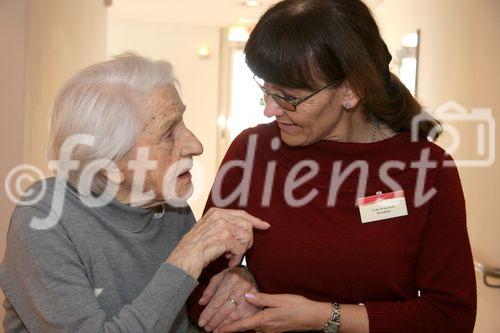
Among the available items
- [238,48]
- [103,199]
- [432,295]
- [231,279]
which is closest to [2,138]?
[103,199]

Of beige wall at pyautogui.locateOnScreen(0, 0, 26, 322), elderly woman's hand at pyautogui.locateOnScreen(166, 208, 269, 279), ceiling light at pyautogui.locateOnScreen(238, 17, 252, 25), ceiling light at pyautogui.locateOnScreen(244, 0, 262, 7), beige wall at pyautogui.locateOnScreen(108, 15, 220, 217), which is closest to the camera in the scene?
elderly woman's hand at pyautogui.locateOnScreen(166, 208, 269, 279)

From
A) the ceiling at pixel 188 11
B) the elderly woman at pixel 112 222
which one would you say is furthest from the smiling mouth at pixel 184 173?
the ceiling at pixel 188 11

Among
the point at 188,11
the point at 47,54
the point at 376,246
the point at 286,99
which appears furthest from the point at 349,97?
the point at 188,11

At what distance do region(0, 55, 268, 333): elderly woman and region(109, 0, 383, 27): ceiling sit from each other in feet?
18.2

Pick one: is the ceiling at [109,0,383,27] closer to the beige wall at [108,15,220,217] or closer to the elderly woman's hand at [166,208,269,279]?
the beige wall at [108,15,220,217]

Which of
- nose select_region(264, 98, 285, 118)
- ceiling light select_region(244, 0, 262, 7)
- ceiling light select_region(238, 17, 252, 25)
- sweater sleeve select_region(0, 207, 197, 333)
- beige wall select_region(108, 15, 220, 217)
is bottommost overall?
sweater sleeve select_region(0, 207, 197, 333)

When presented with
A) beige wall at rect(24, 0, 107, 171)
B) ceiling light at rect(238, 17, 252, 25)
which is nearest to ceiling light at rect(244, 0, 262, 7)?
ceiling light at rect(238, 17, 252, 25)

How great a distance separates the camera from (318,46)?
1275 millimetres

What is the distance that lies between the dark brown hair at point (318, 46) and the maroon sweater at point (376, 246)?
0.74 feet

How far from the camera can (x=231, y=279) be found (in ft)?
4.83

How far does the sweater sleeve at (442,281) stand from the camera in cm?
133

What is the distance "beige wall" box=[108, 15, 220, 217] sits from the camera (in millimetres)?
8430

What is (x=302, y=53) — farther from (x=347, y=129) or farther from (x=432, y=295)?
(x=432, y=295)

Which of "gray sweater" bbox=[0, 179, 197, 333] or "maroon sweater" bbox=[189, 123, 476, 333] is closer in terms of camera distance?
"gray sweater" bbox=[0, 179, 197, 333]
